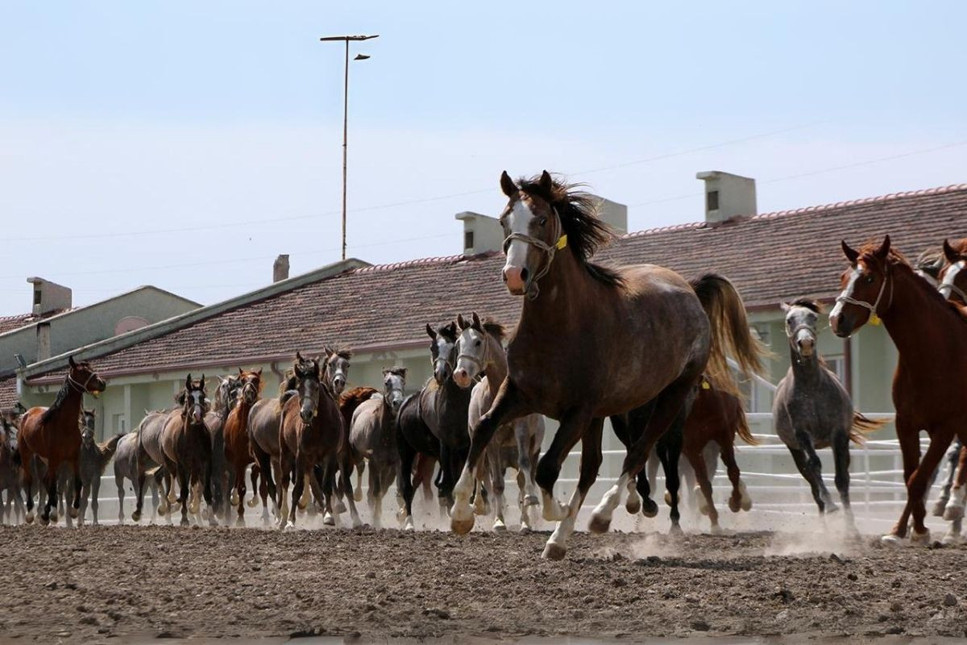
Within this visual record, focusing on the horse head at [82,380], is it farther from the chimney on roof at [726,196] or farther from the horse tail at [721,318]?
the horse tail at [721,318]

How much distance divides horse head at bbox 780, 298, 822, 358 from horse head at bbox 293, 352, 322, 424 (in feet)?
23.0

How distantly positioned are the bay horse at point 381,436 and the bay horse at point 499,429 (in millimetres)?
2602

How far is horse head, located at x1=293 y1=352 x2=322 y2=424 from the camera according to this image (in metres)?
20.8

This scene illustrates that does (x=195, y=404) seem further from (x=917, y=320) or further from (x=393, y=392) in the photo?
(x=917, y=320)

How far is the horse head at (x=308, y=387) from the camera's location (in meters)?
20.8

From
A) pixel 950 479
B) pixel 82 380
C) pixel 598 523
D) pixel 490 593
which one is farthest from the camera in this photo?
pixel 82 380

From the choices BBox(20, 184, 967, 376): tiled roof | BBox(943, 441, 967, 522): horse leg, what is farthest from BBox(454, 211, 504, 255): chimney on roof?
BBox(943, 441, 967, 522): horse leg

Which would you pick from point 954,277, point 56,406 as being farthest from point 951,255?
point 56,406

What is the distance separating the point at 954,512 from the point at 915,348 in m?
1.68

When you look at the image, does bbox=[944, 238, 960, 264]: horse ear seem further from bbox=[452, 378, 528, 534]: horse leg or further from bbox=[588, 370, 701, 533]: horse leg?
bbox=[452, 378, 528, 534]: horse leg

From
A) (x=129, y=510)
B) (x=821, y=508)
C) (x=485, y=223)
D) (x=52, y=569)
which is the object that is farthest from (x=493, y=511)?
(x=485, y=223)

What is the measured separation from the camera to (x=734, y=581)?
8766mm

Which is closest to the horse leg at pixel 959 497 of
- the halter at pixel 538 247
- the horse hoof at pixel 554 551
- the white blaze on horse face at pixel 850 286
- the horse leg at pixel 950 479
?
the horse leg at pixel 950 479

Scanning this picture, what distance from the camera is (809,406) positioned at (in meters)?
16.0
